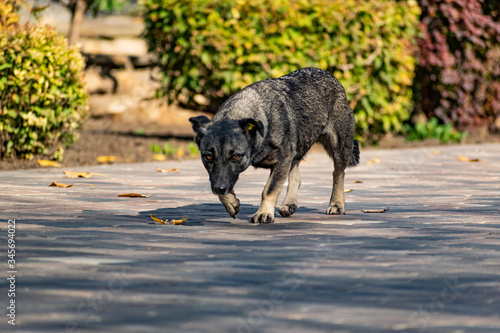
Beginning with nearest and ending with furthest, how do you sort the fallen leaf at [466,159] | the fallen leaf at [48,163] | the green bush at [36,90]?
the green bush at [36,90]
the fallen leaf at [48,163]
the fallen leaf at [466,159]

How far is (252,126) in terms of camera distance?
19.9 feet

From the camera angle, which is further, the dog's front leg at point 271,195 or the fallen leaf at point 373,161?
the fallen leaf at point 373,161

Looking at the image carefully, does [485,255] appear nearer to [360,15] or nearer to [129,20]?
[360,15]

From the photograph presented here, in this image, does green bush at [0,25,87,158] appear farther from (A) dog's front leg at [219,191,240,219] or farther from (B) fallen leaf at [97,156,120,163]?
(A) dog's front leg at [219,191,240,219]

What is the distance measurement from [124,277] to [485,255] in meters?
2.13

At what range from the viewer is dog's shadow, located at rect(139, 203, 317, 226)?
20.3 ft

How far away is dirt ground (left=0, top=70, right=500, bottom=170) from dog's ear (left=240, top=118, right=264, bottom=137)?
15.5ft

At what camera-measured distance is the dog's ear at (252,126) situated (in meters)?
6.00

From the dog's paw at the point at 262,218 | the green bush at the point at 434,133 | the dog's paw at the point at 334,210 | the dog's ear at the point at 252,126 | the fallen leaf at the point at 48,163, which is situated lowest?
the green bush at the point at 434,133

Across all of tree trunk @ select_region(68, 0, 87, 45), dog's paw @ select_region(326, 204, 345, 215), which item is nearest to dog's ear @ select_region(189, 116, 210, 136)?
dog's paw @ select_region(326, 204, 345, 215)

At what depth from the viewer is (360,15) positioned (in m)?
13.3

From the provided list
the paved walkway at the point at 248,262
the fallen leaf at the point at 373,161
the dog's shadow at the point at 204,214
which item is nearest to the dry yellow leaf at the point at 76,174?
the paved walkway at the point at 248,262

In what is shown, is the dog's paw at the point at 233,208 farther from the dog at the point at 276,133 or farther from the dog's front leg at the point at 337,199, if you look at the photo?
the dog's front leg at the point at 337,199

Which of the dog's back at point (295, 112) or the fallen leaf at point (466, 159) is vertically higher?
the dog's back at point (295, 112)
